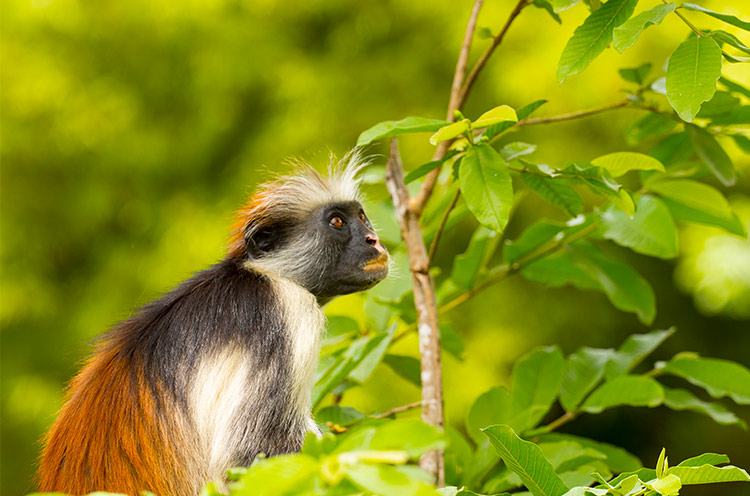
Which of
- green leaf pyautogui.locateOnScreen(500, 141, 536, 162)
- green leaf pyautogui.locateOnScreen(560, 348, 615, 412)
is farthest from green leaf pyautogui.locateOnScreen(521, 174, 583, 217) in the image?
green leaf pyautogui.locateOnScreen(560, 348, 615, 412)

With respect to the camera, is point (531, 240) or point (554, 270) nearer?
point (531, 240)

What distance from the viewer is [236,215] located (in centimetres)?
307

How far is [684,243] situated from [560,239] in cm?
315

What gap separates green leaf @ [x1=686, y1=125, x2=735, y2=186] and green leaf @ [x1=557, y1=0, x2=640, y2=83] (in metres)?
0.73

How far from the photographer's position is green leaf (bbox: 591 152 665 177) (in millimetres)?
2154

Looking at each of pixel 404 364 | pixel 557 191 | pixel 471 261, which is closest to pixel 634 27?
pixel 557 191

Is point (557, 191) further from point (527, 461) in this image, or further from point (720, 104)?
point (527, 461)

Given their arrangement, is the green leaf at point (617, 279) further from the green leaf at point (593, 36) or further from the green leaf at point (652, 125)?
the green leaf at point (593, 36)

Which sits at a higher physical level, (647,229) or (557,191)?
(557,191)

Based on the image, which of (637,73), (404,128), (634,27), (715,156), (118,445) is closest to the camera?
(634,27)

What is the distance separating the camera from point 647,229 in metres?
2.72

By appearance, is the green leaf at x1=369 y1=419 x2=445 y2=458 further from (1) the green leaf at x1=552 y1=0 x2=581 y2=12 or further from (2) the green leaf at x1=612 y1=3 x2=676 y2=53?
(1) the green leaf at x1=552 y1=0 x2=581 y2=12

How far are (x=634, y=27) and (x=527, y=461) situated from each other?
0.93 m

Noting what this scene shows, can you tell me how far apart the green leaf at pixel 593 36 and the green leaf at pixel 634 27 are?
10cm
